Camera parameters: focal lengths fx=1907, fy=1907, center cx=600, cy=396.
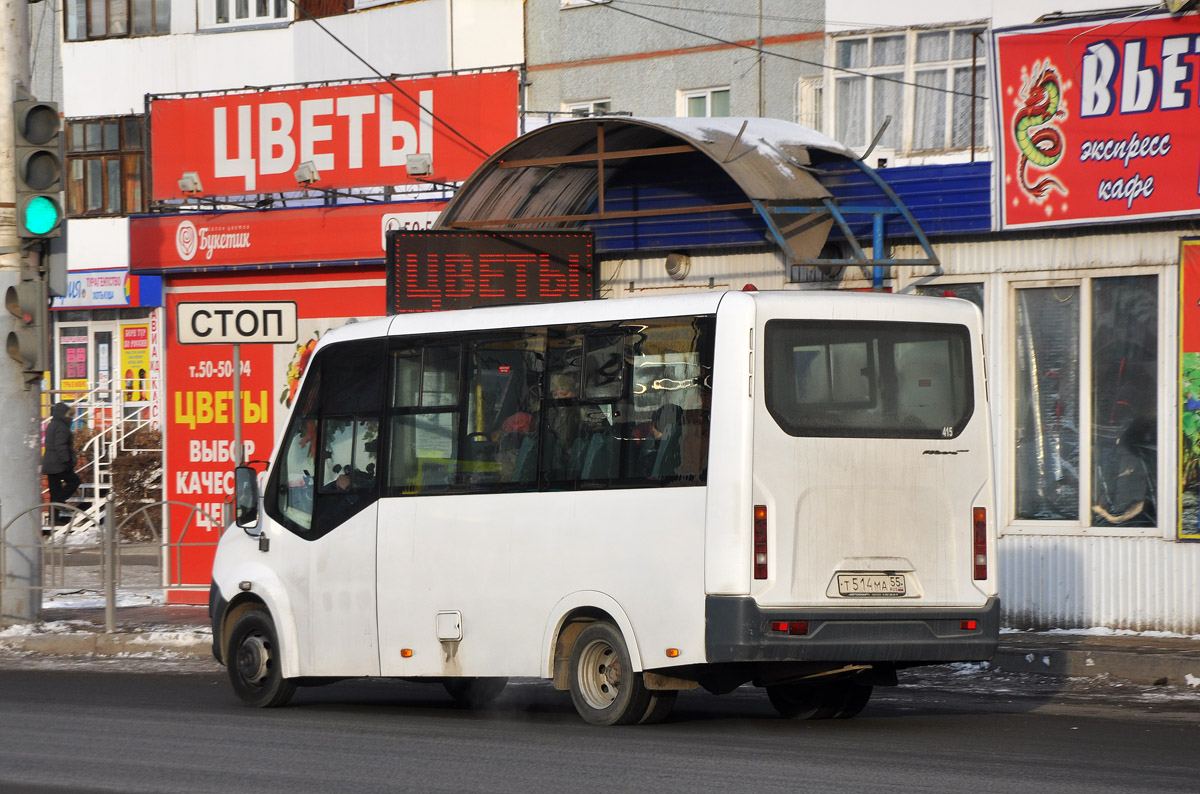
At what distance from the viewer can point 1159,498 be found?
15742mm

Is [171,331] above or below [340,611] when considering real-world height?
above

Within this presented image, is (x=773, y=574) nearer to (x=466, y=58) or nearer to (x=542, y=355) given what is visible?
(x=542, y=355)

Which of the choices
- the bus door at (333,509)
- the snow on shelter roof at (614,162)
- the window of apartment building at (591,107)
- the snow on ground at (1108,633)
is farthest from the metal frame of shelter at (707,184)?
the window of apartment building at (591,107)

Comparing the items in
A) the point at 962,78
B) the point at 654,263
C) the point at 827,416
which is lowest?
the point at 827,416

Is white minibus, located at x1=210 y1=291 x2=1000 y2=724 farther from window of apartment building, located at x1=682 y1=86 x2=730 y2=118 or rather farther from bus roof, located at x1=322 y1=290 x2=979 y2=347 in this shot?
window of apartment building, located at x1=682 y1=86 x2=730 y2=118

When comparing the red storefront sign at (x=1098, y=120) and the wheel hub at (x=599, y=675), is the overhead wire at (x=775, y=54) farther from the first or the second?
the wheel hub at (x=599, y=675)

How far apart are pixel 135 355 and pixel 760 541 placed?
28031 mm

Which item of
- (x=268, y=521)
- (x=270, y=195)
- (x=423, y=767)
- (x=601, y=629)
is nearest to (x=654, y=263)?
(x=270, y=195)

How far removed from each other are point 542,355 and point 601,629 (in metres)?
1.66

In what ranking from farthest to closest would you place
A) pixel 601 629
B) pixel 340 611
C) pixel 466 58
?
pixel 466 58 → pixel 340 611 → pixel 601 629

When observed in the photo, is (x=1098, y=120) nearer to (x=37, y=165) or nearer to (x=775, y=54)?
(x=37, y=165)

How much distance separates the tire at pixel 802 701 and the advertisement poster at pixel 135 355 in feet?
85.5

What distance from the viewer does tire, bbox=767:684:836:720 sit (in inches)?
444

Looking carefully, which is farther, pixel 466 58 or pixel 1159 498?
pixel 466 58
